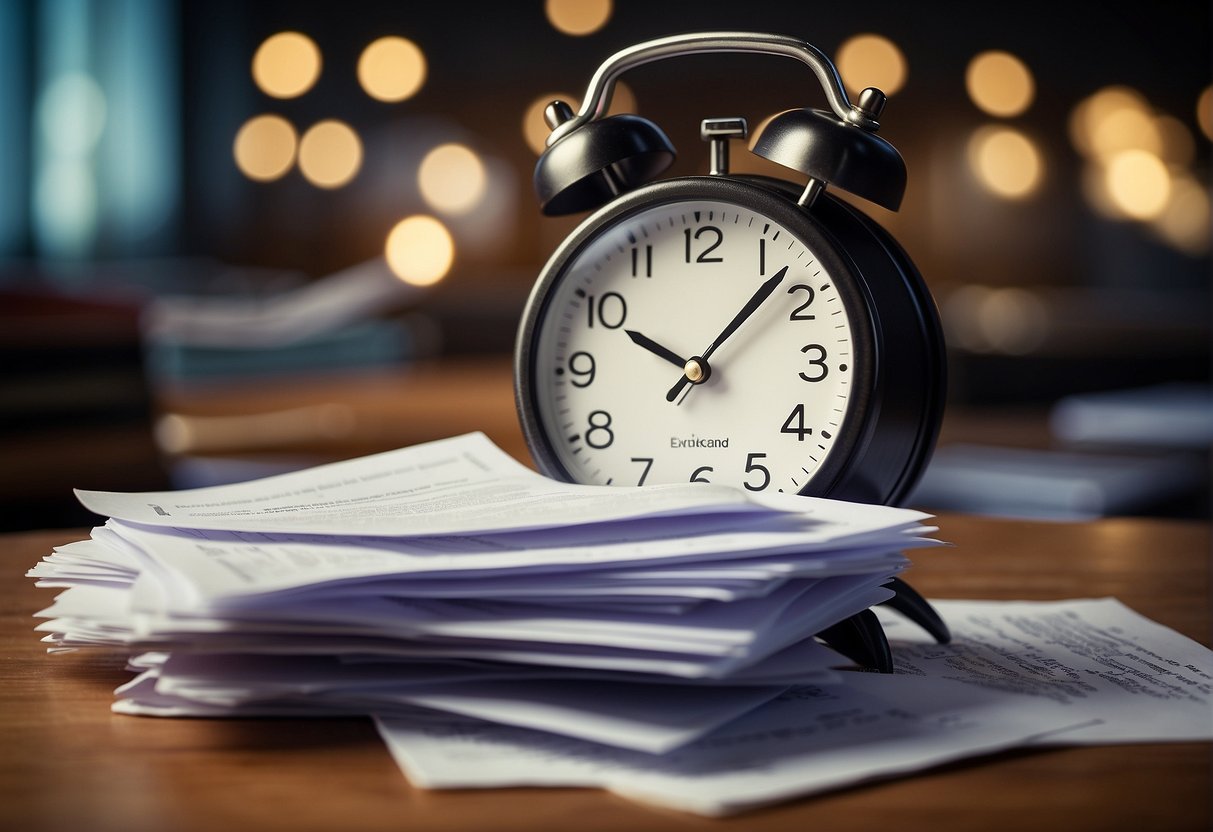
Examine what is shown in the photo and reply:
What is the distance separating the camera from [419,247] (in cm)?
923

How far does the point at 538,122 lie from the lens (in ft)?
28.6

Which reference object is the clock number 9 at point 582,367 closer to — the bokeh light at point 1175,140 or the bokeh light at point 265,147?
the bokeh light at point 265,147

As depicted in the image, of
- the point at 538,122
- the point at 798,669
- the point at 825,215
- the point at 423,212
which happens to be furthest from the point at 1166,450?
the point at 423,212

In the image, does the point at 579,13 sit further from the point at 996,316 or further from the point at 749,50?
the point at 749,50

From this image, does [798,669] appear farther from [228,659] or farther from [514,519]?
[228,659]

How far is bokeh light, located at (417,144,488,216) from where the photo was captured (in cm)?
920

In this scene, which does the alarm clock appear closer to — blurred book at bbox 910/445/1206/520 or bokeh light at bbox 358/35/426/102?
blurred book at bbox 910/445/1206/520

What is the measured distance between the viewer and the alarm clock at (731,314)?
0.72 meters

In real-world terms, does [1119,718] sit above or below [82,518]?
above

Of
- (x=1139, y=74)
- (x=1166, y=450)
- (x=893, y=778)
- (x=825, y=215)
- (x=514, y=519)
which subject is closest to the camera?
(x=893, y=778)

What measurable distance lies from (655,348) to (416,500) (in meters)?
0.18

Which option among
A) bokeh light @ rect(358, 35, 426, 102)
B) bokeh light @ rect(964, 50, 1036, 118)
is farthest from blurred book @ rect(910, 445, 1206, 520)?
bokeh light @ rect(964, 50, 1036, 118)

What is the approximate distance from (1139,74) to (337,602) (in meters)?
9.09

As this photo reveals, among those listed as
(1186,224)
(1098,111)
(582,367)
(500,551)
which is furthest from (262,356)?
(1186,224)
